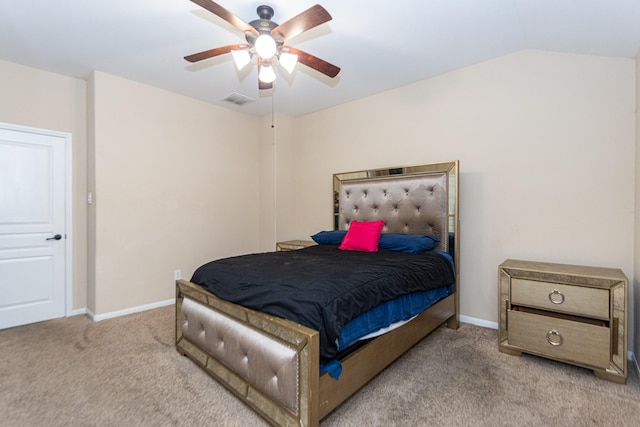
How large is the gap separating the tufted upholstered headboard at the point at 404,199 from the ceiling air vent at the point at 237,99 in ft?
5.14

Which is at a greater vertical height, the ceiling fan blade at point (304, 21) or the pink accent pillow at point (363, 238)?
the ceiling fan blade at point (304, 21)

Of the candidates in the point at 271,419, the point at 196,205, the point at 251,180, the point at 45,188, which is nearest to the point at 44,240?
the point at 45,188

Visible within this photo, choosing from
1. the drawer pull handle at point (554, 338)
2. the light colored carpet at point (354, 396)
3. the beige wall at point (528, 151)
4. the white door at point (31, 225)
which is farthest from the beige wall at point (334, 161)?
the light colored carpet at point (354, 396)

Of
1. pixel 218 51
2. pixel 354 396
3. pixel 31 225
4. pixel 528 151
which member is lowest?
pixel 354 396

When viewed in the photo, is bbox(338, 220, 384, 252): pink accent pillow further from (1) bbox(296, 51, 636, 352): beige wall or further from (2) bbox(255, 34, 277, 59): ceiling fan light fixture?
(2) bbox(255, 34, 277, 59): ceiling fan light fixture

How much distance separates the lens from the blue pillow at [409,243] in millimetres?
2891

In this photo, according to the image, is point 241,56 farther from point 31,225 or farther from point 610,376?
point 610,376

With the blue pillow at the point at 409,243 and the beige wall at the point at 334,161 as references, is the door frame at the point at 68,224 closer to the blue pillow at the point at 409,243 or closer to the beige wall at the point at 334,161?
the beige wall at the point at 334,161

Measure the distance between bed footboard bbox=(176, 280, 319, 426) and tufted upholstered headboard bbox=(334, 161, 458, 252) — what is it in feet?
6.77

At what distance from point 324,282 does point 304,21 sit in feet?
4.98

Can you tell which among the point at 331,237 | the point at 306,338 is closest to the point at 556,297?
the point at 306,338

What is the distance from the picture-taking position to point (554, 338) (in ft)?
7.24

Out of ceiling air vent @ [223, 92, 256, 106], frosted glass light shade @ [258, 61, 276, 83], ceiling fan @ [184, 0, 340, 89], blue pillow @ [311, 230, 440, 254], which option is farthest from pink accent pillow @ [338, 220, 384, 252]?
ceiling air vent @ [223, 92, 256, 106]

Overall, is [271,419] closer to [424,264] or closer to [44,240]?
[424,264]
